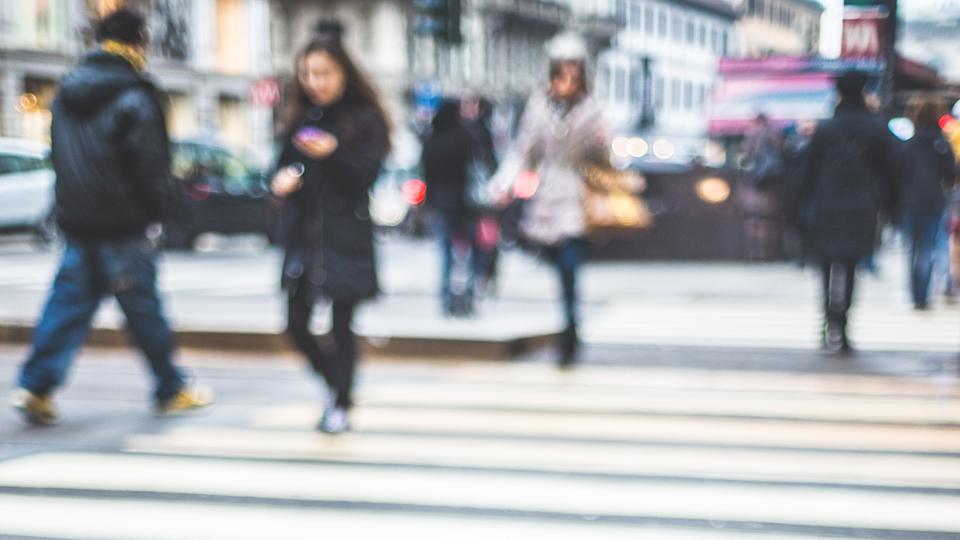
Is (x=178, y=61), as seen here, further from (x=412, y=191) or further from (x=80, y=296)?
(x=80, y=296)

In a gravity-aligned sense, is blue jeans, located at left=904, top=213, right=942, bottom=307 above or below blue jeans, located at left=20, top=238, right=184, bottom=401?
below

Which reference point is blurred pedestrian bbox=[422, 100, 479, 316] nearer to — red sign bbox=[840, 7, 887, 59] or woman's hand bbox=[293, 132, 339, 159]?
red sign bbox=[840, 7, 887, 59]

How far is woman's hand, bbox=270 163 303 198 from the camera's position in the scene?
639 centimetres

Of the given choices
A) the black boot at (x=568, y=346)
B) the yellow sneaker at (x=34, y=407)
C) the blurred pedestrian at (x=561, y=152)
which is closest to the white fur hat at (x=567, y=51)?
the blurred pedestrian at (x=561, y=152)

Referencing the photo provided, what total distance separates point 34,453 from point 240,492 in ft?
4.03

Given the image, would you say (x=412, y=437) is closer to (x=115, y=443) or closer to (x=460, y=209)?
(x=115, y=443)

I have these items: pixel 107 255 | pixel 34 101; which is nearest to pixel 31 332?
pixel 107 255

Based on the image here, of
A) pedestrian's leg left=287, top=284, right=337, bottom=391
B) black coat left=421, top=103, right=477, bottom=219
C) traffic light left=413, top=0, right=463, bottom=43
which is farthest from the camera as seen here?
traffic light left=413, top=0, right=463, bottom=43

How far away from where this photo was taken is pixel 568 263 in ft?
28.6

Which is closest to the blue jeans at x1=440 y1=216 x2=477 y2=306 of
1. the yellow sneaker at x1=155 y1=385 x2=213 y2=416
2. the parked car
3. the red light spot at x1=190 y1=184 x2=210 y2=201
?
the yellow sneaker at x1=155 y1=385 x2=213 y2=416

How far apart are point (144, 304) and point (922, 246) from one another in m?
7.91

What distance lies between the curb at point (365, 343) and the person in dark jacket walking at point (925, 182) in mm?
4283

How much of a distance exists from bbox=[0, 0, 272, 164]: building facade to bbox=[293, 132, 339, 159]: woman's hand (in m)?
24.7

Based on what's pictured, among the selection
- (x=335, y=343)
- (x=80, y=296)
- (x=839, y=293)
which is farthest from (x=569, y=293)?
(x=80, y=296)
